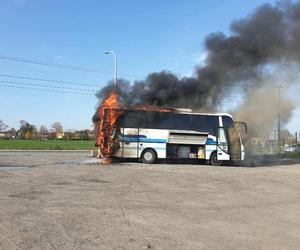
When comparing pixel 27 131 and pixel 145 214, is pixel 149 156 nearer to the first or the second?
pixel 145 214

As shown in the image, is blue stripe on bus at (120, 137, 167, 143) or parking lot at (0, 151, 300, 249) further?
blue stripe on bus at (120, 137, 167, 143)

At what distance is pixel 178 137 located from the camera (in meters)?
23.6

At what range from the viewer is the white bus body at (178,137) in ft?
76.2

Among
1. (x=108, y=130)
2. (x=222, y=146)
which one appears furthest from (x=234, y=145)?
(x=108, y=130)

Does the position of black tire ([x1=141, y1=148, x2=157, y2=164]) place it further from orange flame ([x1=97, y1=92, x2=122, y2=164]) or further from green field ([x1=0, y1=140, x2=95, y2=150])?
green field ([x1=0, y1=140, x2=95, y2=150])

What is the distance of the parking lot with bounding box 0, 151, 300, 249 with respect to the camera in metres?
6.33

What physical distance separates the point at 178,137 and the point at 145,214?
1537cm

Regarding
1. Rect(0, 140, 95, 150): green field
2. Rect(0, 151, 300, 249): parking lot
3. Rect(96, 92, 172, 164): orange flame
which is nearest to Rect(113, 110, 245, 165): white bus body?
Rect(96, 92, 172, 164): orange flame

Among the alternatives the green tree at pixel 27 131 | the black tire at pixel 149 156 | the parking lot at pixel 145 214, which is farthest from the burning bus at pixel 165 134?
the green tree at pixel 27 131

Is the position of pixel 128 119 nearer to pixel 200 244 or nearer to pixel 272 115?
pixel 200 244

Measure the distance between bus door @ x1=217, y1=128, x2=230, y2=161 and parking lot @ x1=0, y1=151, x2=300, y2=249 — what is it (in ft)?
32.3

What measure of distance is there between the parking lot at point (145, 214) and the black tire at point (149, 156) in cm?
912

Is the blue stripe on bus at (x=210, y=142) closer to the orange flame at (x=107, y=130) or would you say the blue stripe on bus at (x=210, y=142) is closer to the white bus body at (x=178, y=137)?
the white bus body at (x=178, y=137)

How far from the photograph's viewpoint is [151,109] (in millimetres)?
23469
